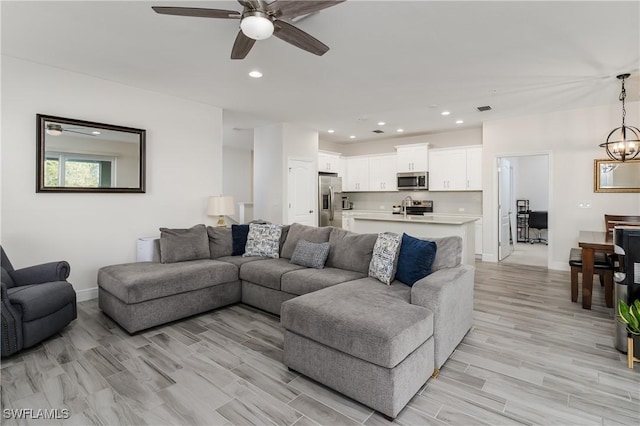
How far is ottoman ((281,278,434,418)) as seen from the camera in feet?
6.06

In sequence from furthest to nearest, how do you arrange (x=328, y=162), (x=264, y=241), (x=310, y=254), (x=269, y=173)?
(x=328, y=162) < (x=269, y=173) < (x=264, y=241) < (x=310, y=254)

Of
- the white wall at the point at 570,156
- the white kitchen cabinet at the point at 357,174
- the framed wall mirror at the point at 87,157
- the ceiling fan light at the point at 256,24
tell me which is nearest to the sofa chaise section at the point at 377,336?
the ceiling fan light at the point at 256,24

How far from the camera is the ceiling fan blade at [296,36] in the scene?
7.65 feet

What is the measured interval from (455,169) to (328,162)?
2.98 m

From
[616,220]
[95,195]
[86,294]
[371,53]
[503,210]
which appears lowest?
[86,294]

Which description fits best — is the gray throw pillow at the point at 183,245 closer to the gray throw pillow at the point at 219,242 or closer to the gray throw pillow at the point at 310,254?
the gray throw pillow at the point at 219,242

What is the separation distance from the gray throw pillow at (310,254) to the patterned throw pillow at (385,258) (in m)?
0.63

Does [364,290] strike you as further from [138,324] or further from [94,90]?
[94,90]

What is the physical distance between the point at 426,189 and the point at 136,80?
238 inches

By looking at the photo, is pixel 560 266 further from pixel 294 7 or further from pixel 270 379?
pixel 294 7

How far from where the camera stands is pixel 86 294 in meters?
4.05

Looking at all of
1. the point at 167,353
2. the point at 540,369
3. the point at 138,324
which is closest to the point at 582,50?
the point at 540,369

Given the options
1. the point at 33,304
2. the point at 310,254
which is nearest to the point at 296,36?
the point at 310,254

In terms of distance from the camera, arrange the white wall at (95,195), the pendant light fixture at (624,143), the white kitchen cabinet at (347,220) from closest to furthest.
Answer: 1. the white wall at (95,195)
2. the pendant light fixture at (624,143)
3. the white kitchen cabinet at (347,220)
